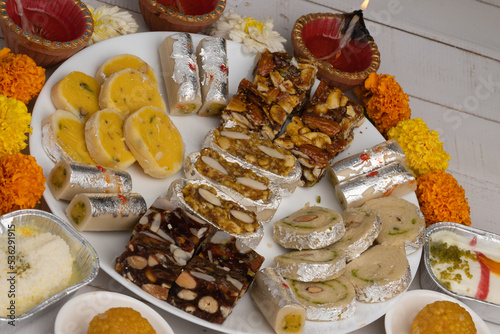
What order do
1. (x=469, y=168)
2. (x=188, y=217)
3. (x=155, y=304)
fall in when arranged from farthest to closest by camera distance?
1. (x=469, y=168)
2. (x=188, y=217)
3. (x=155, y=304)

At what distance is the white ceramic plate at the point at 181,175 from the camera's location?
3.29m

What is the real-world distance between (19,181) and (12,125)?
13.9 inches

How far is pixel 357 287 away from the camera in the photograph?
3.56 meters

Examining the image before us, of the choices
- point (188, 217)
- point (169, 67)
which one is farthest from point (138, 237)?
point (169, 67)

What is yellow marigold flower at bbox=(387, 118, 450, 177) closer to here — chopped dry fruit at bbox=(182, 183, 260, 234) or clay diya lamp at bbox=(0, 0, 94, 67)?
chopped dry fruit at bbox=(182, 183, 260, 234)

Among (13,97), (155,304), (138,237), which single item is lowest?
(155,304)

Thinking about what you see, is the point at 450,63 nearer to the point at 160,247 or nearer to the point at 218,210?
the point at 218,210

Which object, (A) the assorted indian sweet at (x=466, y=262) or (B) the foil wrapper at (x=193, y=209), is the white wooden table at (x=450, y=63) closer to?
(A) the assorted indian sweet at (x=466, y=262)

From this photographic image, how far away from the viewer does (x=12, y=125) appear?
3283 millimetres

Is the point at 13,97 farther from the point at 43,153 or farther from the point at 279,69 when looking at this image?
the point at 279,69

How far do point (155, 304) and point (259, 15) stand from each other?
2649 millimetres

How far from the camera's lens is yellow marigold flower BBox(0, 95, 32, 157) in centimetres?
326

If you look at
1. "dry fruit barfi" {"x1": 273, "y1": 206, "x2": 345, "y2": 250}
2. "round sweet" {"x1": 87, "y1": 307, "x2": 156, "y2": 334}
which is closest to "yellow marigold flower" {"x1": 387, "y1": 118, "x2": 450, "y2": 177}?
"dry fruit barfi" {"x1": 273, "y1": 206, "x2": 345, "y2": 250}

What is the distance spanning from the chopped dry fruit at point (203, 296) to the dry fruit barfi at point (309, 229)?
60cm
